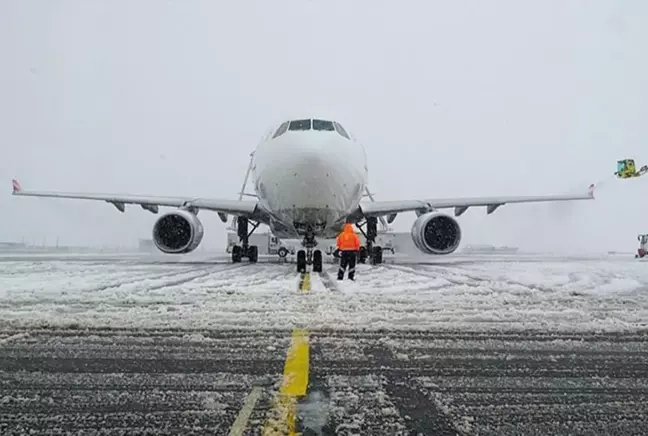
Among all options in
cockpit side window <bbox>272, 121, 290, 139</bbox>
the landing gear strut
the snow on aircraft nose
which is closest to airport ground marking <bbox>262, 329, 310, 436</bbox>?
the snow on aircraft nose

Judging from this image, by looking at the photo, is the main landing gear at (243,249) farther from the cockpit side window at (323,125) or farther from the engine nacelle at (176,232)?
the cockpit side window at (323,125)

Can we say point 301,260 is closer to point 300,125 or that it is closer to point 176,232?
point 300,125

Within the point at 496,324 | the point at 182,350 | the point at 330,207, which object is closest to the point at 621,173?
the point at 330,207

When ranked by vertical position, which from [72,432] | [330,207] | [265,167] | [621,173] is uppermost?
[621,173]

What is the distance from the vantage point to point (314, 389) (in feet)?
8.61

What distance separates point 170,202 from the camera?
16.6m

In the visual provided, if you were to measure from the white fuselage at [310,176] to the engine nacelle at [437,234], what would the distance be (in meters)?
2.57

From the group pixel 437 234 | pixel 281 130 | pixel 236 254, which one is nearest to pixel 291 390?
pixel 281 130

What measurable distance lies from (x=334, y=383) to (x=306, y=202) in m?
8.90

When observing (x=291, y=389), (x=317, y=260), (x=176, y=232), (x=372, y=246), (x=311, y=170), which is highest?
(x=311, y=170)

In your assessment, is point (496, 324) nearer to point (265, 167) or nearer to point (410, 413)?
point (410, 413)

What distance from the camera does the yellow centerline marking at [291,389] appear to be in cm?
207

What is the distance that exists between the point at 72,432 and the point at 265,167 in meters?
10.4

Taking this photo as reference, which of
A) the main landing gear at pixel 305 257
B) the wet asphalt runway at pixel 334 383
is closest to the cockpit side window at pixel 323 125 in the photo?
the main landing gear at pixel 305 257
